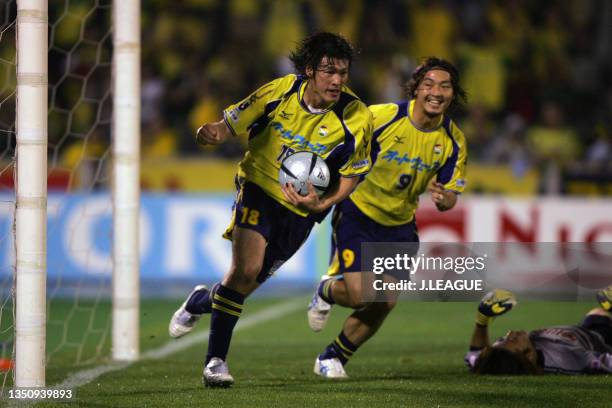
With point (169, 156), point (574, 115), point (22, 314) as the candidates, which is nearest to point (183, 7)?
point (169, 156)

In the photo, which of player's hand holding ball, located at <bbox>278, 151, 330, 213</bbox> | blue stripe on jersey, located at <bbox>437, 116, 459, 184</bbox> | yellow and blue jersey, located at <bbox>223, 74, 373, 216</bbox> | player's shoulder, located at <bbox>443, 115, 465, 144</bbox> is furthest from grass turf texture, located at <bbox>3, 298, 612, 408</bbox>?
player's shoulder, located at <bbox>443, 115, 465, 144</bbox>

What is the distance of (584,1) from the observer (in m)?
19.5

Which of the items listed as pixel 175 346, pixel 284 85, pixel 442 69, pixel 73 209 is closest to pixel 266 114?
pixel 284 85

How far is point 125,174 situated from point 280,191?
7.67 feet

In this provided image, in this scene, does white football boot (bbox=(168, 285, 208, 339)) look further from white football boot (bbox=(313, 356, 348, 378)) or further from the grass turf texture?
white football boot (bbox=(313, 356, 348, 378))

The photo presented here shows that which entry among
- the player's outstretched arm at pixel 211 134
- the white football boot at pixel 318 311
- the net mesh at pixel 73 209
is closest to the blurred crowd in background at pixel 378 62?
the net mesh at pixel 73 209

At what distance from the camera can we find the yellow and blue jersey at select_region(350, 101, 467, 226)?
24.5 ft

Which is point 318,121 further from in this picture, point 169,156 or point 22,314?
point 169,156

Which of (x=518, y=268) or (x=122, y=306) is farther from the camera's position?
(x=518, y=268)

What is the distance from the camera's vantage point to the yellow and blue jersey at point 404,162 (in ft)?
24.5

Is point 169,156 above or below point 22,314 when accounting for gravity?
above

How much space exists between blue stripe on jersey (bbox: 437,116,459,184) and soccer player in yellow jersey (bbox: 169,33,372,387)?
102 centimetres

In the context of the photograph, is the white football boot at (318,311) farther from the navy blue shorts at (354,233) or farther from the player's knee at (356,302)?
the player's knee at (356,302)

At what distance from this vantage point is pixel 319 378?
720cm
